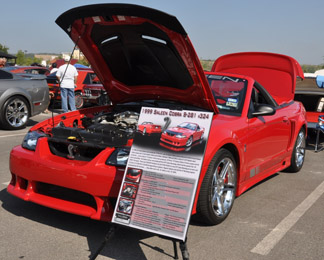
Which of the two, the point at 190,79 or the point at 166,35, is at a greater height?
the point at 166,35

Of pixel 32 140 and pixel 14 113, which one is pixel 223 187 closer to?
pixel 32 140

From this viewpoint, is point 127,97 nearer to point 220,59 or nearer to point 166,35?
point 166,35

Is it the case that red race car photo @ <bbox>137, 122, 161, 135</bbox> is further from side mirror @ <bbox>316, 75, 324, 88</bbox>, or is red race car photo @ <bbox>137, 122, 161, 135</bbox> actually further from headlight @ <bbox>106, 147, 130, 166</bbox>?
side mirror @ <bbox>316, 75, 324, 88</bbox>

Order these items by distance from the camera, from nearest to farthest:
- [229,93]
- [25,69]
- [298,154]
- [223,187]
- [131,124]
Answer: [223,187] < [131,124] < [229,93] < [298,154] < [25,69]

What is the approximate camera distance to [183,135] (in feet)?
10.4

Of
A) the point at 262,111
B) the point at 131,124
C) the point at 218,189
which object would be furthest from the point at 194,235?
the point at 262,111

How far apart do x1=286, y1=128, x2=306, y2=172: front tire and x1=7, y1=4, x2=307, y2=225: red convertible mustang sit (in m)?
0.78

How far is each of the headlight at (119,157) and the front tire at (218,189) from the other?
0.72 meters

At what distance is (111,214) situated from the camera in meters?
3.41

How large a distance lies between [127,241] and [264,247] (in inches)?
46.3

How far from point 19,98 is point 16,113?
348 millimetres

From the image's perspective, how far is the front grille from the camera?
3.64 meters

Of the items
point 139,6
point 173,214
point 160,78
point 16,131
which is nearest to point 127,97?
point 160,78

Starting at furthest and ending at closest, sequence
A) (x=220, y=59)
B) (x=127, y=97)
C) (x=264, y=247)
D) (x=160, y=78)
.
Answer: (x=220, y=59) < (x=127, y=97) < (x=160, y=78) < (x=264, y=247)
